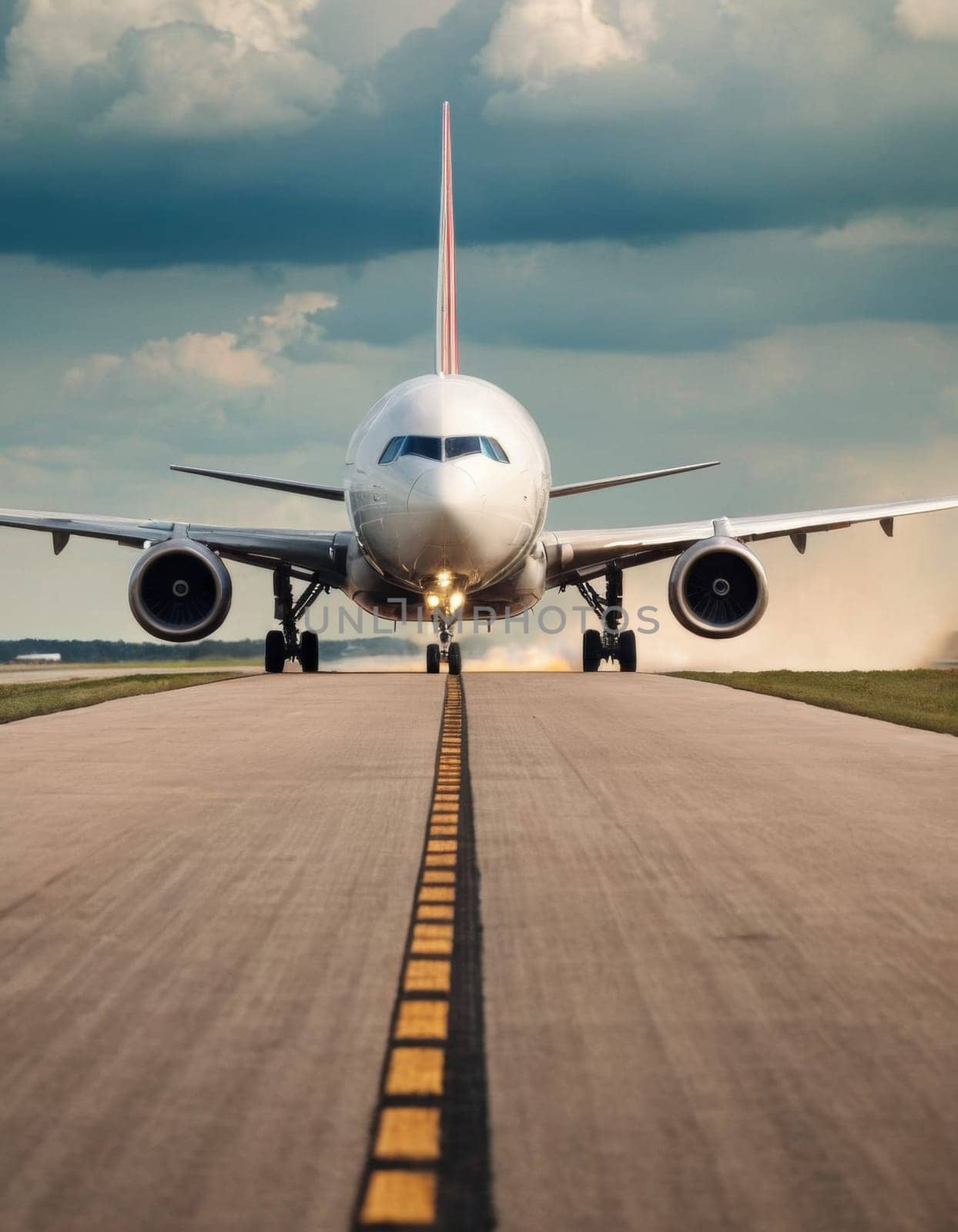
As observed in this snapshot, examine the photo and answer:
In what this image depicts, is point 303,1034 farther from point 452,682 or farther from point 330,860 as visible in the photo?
point 452,682

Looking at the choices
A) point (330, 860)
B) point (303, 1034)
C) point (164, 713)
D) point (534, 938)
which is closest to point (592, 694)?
point (164, 713)

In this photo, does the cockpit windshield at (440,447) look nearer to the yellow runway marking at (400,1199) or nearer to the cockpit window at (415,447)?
the cockpit window at (415,447)

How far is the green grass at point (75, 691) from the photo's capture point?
14797 mm

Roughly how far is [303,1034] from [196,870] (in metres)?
2.32

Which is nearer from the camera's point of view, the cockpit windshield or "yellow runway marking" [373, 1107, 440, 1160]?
"yellow runway marking" [373, 1107, 440, 1160]

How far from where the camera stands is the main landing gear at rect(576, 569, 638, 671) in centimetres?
2744

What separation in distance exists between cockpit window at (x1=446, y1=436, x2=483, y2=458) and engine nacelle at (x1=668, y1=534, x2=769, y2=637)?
516cm

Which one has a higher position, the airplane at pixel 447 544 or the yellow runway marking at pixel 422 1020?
the airplane at pixel 447 544

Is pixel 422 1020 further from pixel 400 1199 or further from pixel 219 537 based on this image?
pixel 219 537

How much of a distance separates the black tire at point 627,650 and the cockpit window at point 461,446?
9.22 metres

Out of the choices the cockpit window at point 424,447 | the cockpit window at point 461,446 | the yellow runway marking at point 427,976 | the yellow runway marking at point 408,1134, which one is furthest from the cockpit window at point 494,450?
the yellow runway marking at point 408,1134

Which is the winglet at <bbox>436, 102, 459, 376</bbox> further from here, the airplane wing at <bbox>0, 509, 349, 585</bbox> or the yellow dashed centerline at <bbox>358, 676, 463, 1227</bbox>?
the yellow dashed centerline at <bbox>358, 676, 463, 1227</bbox>

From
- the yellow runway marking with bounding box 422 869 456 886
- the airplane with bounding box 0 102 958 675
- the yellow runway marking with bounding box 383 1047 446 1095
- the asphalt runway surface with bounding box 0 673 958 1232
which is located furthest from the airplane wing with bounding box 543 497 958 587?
the yellow runway marking with bounding box 383 1047 446 1095

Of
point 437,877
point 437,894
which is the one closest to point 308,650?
point 437,877
